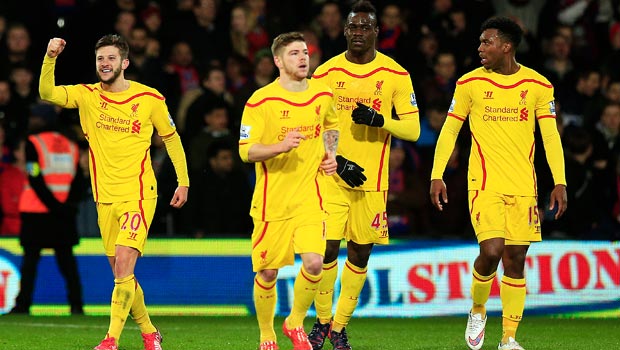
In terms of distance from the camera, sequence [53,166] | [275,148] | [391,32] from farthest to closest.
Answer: [391,32], [53,166], [275,148]

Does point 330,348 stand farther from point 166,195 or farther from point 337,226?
point 166,195

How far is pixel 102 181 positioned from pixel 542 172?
601 centimetres

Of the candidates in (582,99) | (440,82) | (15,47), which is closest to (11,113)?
(15,47)

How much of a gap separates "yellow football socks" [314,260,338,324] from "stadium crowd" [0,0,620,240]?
3889 millimetres

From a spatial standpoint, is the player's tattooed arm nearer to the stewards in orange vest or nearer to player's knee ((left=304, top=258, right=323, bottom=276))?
player's knee ((left=304, top=258, right=323, bottom=276))

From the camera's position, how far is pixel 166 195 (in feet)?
48.1

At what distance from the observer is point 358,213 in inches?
413

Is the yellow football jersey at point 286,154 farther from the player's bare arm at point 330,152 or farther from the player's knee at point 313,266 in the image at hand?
the player's knee at point 313,266

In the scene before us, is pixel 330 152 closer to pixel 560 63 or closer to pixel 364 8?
pixel 364 8

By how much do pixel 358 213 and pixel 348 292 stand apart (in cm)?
66

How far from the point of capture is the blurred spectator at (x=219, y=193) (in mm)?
14492

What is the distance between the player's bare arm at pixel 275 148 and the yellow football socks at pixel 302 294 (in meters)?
0.92

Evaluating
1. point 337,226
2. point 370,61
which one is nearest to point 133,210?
point 337,226

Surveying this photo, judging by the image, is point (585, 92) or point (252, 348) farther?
point (585, 92)
